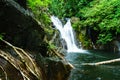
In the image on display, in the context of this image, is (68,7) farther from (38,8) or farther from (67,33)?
(38,8)

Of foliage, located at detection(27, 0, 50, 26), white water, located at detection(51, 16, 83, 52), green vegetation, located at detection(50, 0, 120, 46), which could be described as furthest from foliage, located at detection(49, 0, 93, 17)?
foliage, located at detection(27, 0, 50, 26)

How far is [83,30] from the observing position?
28328mm

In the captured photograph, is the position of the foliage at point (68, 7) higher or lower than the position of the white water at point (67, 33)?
higher

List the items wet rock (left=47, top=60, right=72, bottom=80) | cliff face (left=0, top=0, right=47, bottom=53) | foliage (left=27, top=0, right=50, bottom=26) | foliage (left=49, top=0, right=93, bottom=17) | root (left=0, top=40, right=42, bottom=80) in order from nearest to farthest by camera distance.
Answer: root (left=0, top=40, right=42, bottom=80)
cliff face (left=0, top=0, right=47, bottom=53)
wet rock (left=47, top=60, right=72, bottom=80)
foliage (left=27, top=0, right=50, bottom=26)
foliage (left=49, top=0, right=93, bottom=17)

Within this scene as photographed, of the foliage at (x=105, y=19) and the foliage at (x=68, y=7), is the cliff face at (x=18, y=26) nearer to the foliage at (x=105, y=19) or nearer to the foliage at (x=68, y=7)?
the foliage at (x=105, y=19)

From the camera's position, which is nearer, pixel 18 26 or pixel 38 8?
pixel 18 26

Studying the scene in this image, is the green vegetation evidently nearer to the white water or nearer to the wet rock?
the white water

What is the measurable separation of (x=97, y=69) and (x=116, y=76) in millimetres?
2138

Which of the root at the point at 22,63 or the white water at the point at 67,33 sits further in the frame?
the white water at the point at 67,33

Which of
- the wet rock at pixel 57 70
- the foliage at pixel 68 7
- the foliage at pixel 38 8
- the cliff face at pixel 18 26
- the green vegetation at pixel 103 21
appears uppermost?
the foliage at pixel 68 7

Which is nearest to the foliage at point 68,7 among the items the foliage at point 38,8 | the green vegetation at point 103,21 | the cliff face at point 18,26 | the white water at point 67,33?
the green vegetation at point 103,21

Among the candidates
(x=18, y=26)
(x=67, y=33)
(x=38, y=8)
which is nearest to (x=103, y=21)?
(x=67, y=33)

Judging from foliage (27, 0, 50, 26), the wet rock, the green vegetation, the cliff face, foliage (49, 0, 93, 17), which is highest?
foliage (49, 0, 93, 17)

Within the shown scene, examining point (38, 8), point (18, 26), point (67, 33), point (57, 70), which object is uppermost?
point (67, 33)
